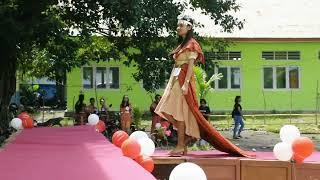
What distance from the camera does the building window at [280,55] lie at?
2312 cm

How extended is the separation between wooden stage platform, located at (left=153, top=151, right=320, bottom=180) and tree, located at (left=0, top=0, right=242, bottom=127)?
18.3 ft

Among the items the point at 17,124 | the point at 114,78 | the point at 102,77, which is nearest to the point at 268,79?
the point at 114,78

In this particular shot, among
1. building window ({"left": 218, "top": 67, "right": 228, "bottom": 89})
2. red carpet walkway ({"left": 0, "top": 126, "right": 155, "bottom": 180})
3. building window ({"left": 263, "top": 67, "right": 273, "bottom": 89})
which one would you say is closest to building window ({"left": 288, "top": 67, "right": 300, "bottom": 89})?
building window ({"left": 263, "top": 67, "right": 273, "bottom": 89})

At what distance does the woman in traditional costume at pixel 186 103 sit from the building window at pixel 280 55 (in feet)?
56.4

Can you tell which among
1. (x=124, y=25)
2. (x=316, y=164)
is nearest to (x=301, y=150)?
(x=316, y=164)

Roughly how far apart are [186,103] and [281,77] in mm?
Answer: 17628

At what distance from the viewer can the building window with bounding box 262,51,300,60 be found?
910 inches

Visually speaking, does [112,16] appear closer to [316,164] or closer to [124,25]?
[124,25]

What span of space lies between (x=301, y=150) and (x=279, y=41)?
17.6 m

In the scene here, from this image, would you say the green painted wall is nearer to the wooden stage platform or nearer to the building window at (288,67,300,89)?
the building window at (288,67,300,89)

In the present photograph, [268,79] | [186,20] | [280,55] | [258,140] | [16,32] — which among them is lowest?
[258,140]

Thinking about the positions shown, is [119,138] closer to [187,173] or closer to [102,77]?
[187,173]

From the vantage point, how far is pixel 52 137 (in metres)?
8.27

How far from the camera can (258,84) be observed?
2297 cm
